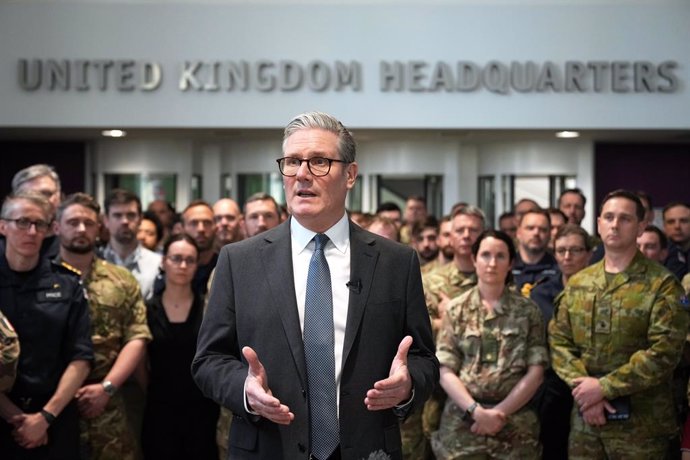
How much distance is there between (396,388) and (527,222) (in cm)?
405

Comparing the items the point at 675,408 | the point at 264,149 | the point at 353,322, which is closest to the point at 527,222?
the point at 675,408

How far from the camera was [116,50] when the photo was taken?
433 inches

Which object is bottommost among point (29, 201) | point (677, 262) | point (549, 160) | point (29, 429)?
point (29, 429)

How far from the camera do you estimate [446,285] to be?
5.70 m

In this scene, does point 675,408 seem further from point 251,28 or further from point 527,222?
point 251,28

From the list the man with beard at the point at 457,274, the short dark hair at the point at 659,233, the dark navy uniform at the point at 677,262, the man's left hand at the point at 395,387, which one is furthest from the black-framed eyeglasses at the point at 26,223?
the dark navy uniform at the point at 677,262

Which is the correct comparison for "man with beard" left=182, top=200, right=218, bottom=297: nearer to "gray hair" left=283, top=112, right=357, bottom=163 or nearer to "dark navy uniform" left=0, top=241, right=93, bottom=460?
"dark navy uniform" left=0, top=241, right=93, bottom=460

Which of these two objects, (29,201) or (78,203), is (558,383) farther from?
(29,201)

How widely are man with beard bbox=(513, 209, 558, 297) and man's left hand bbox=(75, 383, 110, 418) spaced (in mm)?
2730

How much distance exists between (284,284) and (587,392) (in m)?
2.37

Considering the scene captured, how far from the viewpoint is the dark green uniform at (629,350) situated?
457cm

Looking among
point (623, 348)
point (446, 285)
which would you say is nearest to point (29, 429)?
point (446, 285)

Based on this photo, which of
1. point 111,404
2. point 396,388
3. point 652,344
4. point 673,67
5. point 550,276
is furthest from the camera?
point 673,67

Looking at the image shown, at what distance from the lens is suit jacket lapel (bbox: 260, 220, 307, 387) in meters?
2.71
